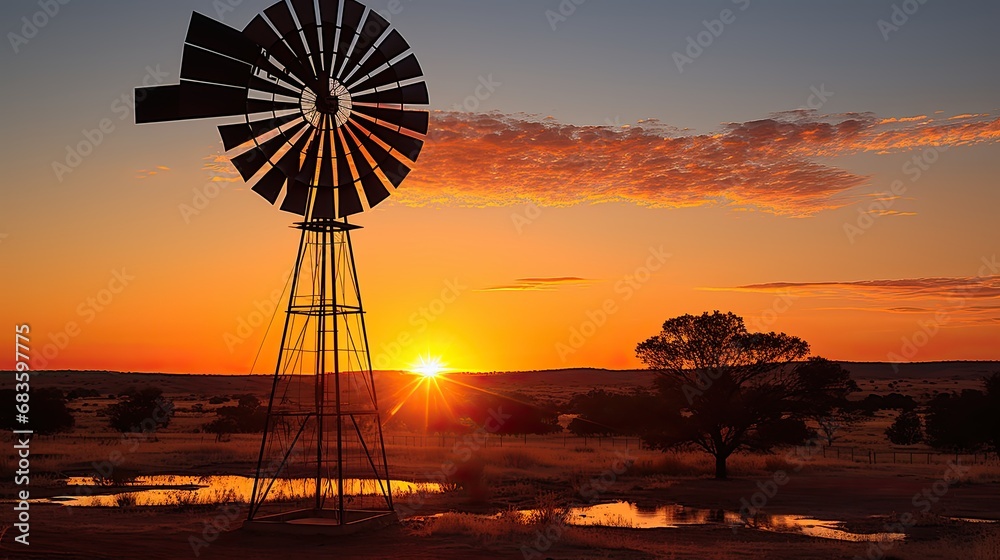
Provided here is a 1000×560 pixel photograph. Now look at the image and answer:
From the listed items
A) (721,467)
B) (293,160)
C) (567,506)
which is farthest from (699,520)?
(293,160)

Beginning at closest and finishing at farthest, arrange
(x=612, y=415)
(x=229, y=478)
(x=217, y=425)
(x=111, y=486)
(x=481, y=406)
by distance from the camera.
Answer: (x=111, y=486), (x=229, y=478), (x=217, y=425), (x=612, y=415), (x=481, y=406)

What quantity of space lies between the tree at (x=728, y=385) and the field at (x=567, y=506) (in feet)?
7.43

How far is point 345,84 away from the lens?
25906 millimetres

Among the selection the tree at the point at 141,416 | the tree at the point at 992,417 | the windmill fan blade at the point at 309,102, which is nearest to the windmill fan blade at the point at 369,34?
the windmill fan blade at the point at 309,102

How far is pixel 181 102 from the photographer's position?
23.6m

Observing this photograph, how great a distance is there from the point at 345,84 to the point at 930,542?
21643mm

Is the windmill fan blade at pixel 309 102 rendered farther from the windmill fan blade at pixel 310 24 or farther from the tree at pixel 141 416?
the tree at pixel 141 416

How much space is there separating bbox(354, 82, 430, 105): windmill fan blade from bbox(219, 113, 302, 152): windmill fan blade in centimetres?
254

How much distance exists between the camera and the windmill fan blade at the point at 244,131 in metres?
24.2

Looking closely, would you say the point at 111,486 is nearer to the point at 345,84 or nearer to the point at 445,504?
the point at 445,504

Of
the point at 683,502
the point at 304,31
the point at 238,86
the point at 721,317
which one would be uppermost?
the point at 304,31

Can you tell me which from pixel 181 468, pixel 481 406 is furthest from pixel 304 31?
pixel 481 406

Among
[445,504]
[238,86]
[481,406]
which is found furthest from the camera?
[481,406]

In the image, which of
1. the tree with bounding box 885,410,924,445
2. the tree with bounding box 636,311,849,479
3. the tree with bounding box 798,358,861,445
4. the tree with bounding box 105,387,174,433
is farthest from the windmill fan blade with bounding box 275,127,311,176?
the tree with bounding box 885,410,924,445
